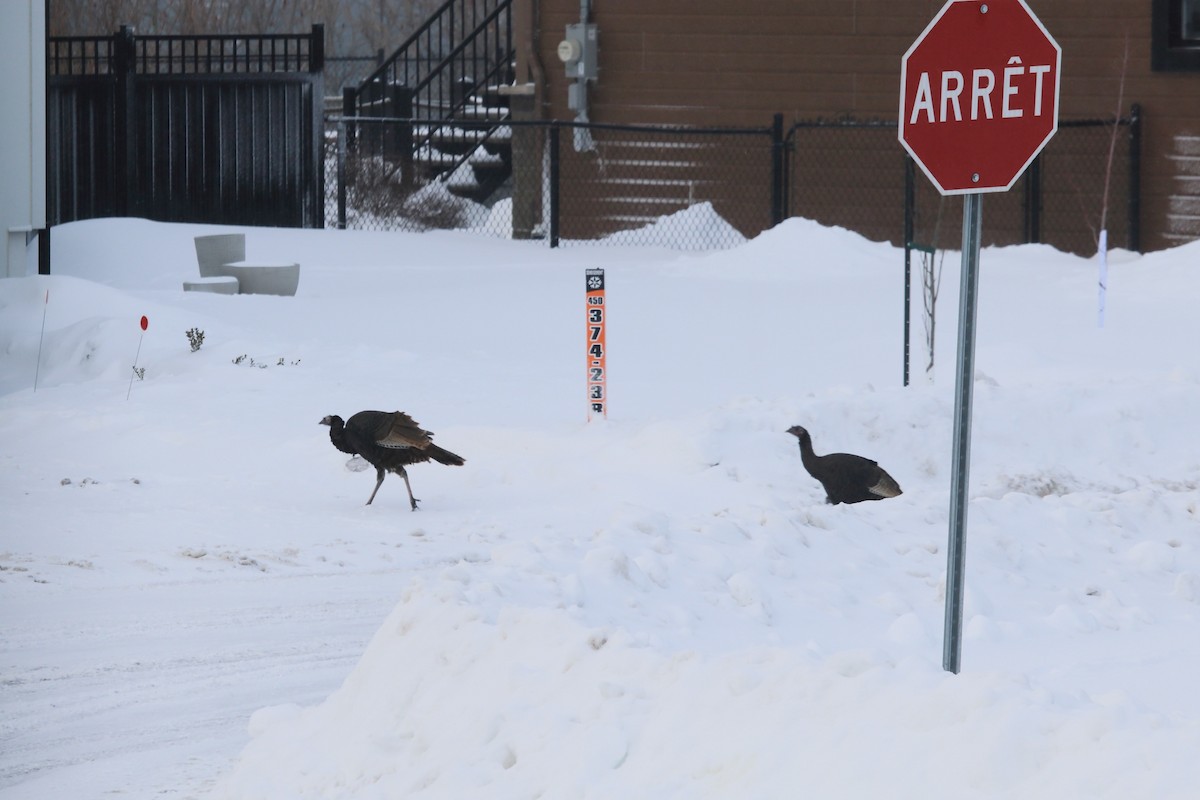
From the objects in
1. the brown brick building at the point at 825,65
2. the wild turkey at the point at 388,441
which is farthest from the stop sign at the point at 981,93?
the brown brick building at the point at 825,65

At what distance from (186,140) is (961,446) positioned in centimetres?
1849

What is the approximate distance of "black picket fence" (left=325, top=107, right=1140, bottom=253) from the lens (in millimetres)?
21844

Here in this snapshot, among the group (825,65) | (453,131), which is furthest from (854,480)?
(453,131)

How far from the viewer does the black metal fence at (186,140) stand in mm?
21766

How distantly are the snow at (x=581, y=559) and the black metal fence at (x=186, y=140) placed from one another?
5.38 m

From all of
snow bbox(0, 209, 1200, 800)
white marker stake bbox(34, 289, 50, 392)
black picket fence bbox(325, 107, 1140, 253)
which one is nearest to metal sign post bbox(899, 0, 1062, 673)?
snow bbox(0, 209, 1200, 800)

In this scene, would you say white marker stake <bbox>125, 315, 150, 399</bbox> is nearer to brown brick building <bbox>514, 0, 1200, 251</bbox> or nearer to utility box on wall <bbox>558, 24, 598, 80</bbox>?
utility box on wall <bbox>558, 24, 598, 80</bbox>

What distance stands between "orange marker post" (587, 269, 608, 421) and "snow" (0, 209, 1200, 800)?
0.19 metres

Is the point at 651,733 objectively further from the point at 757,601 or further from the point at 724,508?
the point at 724,508

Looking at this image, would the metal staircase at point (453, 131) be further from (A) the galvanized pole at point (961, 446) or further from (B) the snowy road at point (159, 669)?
(A) the galvanized pole at point (961, 446)

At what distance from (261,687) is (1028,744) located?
3489 mm

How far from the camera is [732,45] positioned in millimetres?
22688

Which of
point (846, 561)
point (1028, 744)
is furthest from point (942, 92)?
point (846, 561)

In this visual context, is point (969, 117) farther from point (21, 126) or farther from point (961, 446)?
point (21, 126)
